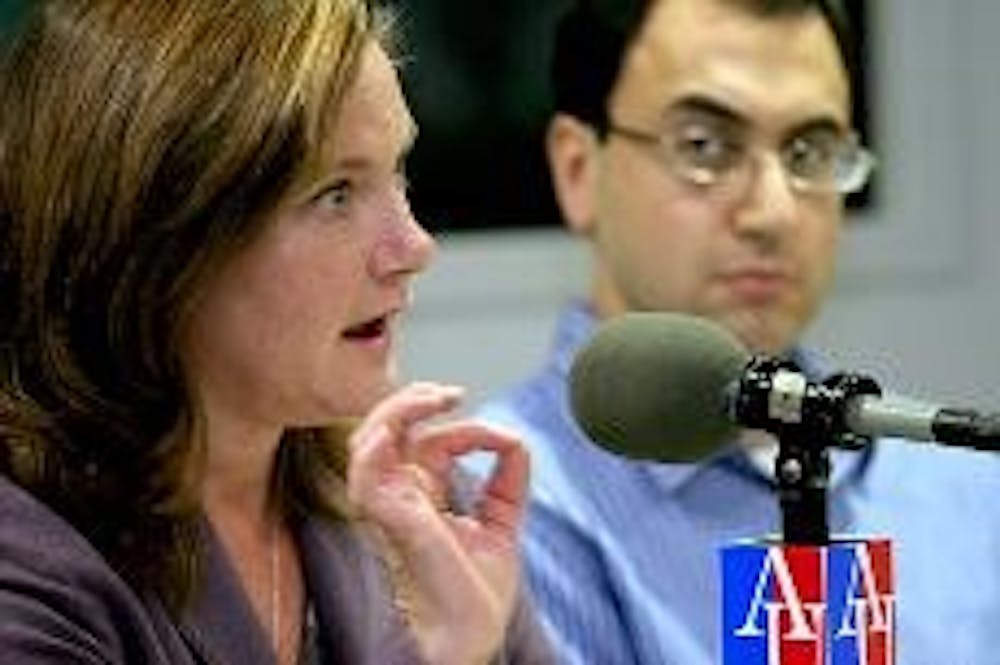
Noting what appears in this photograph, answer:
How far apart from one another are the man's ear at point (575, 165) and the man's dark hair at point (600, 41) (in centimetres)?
1

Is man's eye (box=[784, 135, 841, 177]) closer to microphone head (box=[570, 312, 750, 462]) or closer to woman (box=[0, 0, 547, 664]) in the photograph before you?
woman (box=[0, 0, 547, 664])

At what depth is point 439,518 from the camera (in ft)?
5.31

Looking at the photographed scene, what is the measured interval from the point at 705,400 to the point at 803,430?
0.08 metres

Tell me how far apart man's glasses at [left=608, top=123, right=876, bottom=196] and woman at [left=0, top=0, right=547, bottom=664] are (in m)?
0.59

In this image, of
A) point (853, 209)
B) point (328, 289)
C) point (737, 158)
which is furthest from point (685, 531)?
point (853, 209)

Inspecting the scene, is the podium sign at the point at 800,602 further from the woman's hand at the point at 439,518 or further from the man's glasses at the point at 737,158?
the man's glasses at the point at 737,158

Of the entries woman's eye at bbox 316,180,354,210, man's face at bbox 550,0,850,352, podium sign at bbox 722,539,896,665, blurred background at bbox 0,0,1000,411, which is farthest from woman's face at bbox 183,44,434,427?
blurred background at bbox 0,0,1000,411

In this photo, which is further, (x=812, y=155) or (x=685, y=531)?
(x=812, y=155)

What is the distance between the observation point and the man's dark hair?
2.26 metres

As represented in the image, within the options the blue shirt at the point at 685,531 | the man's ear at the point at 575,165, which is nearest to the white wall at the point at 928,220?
the man's ear at the point at 575,165

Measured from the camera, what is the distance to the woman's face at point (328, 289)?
1.57 meters

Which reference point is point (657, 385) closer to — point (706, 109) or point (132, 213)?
point (132, 213)

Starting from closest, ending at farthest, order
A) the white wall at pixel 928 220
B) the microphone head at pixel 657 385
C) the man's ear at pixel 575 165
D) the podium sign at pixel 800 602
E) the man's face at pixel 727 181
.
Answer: the podium sign at pixel 800 602, the microphone head at pixel 657 385, the man's face at pixel 727 181, the man's ear at pixel 575 165, the white wall at pixel 928 220

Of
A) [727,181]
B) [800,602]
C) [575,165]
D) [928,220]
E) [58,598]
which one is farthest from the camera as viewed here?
[928,220]
